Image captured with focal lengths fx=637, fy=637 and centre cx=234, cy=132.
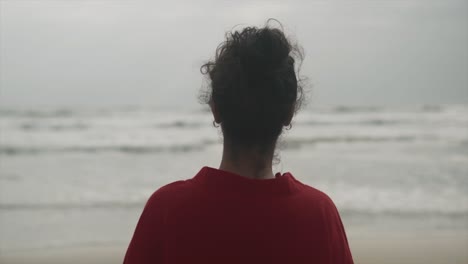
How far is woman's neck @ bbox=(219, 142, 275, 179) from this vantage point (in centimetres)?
132

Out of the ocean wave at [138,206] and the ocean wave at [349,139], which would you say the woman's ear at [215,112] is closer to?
the ocean wave at [138,206]

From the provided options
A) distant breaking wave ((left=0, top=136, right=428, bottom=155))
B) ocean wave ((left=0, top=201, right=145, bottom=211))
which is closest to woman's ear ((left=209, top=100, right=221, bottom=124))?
ocean wave ((left=0, top=201, right=145, bottom=211))

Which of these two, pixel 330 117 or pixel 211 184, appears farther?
pixel 330 117

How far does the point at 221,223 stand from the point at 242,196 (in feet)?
0.22

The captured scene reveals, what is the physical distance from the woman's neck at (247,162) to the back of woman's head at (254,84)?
0.02 metres

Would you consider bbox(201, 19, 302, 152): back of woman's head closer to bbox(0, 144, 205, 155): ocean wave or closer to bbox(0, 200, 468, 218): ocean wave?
bbox(0, 200, 468, 218): ocean wave

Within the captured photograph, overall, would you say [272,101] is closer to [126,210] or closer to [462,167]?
[126,210]

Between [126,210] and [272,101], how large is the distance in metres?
6.42

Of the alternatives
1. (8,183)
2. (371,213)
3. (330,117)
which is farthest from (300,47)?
(330,117)

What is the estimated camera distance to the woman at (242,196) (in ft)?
4.17

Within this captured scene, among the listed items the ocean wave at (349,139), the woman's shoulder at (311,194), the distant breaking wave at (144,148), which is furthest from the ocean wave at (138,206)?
the ocean wave at (349,139)

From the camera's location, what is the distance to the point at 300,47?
1.38 metres

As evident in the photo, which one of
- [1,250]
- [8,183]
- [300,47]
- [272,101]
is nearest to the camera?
[272,101]

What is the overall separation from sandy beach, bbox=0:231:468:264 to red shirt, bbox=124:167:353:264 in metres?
4.38
